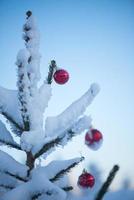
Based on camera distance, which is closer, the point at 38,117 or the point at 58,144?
the point at 58,144

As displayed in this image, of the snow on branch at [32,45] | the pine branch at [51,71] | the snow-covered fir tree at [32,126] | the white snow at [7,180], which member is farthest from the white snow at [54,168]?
the pine branch at [51,71]

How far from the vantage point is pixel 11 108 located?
3330mm

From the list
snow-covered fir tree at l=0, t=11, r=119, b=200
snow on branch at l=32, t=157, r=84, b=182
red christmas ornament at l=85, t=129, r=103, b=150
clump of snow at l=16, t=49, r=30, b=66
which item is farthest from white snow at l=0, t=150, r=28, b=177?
clump of snow at l=16, t=49, r=30, b=66

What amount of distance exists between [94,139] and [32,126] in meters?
0.97

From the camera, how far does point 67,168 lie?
10.7 feet

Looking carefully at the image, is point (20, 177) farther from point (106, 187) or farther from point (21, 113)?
point (106, 187)

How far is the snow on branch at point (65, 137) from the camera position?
3046 millimetres

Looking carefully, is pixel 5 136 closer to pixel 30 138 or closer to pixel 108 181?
pixel 30 138

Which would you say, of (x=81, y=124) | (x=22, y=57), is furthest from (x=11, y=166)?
(x=22, y=57)

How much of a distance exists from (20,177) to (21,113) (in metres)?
0.78

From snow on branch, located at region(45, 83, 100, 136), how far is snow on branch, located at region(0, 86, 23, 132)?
0.42m

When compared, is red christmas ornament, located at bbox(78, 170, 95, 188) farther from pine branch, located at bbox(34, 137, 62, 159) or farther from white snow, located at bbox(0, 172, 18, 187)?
white snow, located at bbox(0, 172, 18, 187)

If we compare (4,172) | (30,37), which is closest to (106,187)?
(4,172)

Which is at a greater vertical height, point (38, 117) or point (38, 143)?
point (38, 117)
